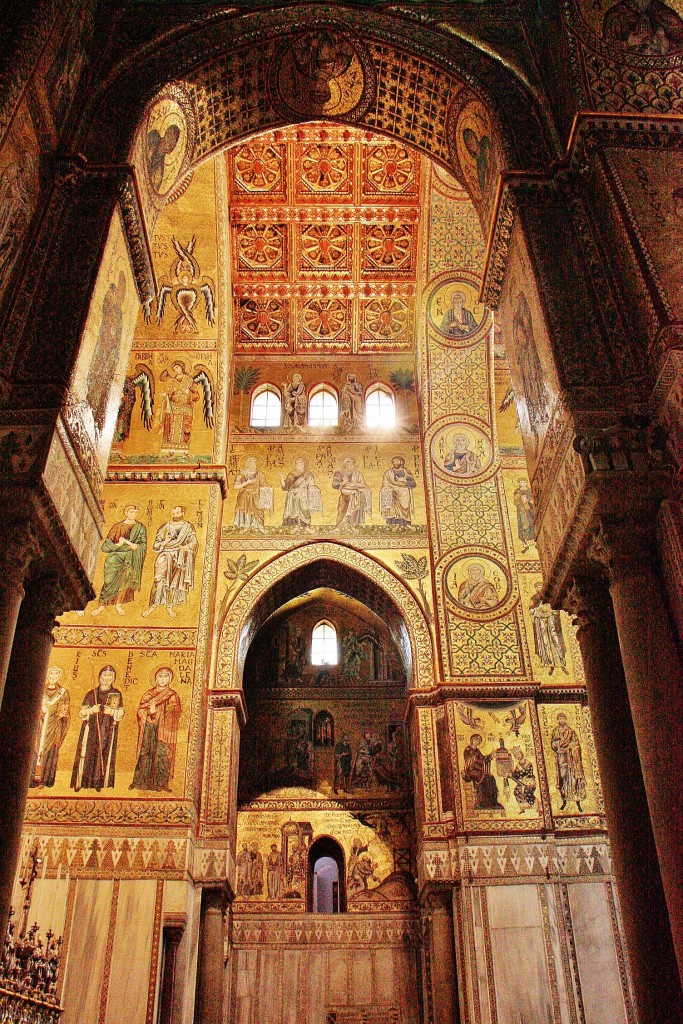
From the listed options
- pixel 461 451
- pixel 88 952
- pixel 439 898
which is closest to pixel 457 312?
pixel 461 451

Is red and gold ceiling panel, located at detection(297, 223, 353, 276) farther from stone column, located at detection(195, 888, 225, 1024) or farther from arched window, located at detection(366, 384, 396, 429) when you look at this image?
stone column, located at detection(195, 888, 225, 1024)

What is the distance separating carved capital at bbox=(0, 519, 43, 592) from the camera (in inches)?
220

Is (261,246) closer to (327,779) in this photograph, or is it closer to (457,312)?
(457,312)

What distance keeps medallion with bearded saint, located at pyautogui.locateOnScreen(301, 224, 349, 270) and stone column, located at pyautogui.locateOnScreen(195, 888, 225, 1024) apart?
10427mm

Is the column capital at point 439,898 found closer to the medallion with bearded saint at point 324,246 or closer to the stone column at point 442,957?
the stone column at point 442,957

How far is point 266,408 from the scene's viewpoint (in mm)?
15742

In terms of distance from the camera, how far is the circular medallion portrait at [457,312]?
14.8m

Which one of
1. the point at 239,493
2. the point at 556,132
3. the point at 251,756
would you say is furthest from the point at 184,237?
the point at 251,756

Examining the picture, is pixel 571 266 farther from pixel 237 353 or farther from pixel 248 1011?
pixel 248 1011

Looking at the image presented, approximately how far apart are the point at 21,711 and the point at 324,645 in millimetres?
11178

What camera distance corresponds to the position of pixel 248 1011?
1313 centimetres

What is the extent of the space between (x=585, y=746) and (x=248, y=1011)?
21.6ft

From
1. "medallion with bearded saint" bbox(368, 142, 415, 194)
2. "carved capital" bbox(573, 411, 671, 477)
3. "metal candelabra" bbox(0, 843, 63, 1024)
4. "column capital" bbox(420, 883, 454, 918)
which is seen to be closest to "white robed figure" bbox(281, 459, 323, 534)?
"medallion with bearded saint" bbox(368, 142, 415, 194)

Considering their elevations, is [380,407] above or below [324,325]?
below
